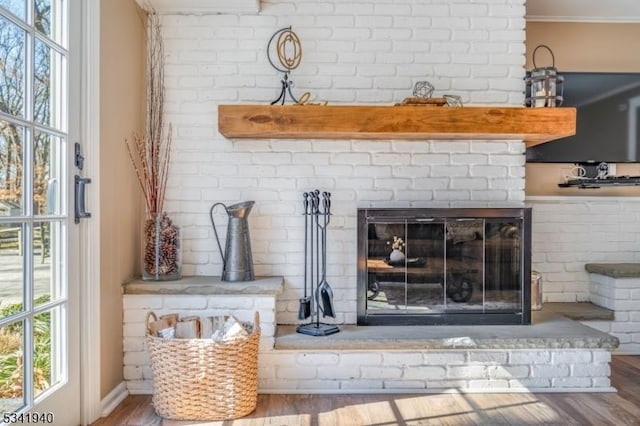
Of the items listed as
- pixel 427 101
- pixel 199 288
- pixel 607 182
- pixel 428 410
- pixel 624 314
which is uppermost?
pixel 427 101

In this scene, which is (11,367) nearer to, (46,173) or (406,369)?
(46,173)

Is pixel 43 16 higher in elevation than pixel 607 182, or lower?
higher

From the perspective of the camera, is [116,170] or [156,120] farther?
[156,120]

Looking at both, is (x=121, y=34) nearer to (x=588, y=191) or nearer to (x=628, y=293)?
(x=588, y=191)

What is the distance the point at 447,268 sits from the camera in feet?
9.29

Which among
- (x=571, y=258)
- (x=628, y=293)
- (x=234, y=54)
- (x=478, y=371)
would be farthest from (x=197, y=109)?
(x=628, y=293)

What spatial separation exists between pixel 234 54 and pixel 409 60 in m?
1.06

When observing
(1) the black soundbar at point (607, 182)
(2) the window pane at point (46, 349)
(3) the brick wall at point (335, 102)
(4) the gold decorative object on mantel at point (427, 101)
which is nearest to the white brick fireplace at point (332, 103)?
→ (3) the brick wall at point (335, 102)

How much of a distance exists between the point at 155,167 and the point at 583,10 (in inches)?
118

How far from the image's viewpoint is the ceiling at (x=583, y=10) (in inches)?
127

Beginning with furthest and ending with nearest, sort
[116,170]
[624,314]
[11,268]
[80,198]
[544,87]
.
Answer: [624,314] → [544,87] → [116,170] → [80,198] → [11,268]

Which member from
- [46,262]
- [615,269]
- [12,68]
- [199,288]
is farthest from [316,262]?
[615,269]

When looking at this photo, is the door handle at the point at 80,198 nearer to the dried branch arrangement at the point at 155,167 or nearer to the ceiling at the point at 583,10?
the dried branch arrangement at the point at 155,167

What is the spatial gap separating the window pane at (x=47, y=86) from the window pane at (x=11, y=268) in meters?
0.45
